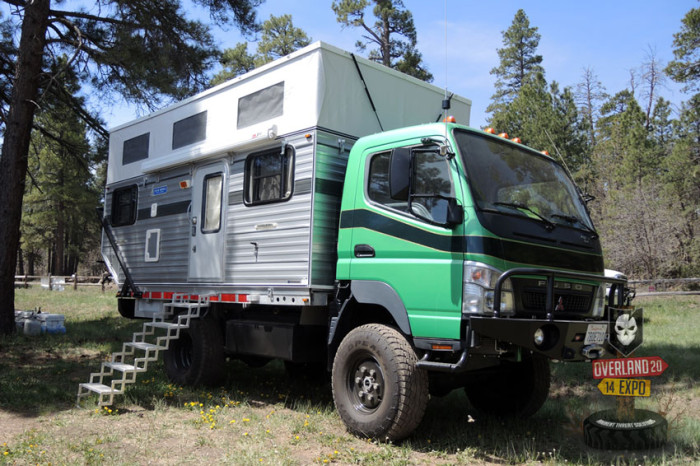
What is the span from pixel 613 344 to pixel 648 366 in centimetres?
38

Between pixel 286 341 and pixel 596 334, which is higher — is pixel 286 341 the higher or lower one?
the lower one

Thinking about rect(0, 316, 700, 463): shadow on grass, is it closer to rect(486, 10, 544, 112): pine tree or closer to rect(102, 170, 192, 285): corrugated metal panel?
rect(102, 170, 192, 285): corrugated metal panel

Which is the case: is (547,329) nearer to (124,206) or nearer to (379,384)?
(379,384)

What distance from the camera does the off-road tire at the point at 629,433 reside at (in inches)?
192

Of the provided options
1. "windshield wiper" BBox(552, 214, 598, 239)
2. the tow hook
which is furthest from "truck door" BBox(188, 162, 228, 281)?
the tow hook

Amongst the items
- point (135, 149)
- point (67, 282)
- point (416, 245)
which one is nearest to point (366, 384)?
point (416, 245)

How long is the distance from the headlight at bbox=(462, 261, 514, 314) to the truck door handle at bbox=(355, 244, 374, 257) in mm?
1093

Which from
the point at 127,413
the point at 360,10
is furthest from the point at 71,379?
the point at 360,10

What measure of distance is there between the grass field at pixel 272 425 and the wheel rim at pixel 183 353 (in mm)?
345

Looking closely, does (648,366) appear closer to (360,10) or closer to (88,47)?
(88,47)

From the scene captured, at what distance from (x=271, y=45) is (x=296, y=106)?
20.9 metres

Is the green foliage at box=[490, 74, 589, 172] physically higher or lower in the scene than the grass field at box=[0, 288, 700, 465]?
higher

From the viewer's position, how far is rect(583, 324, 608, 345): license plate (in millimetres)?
4831

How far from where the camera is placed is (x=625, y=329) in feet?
16.4
